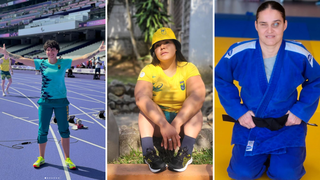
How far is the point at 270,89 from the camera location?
6.31ft

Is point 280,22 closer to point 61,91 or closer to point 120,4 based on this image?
point 120,4

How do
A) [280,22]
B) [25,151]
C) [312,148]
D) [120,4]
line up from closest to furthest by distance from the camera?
[280,22] < [120,4] < [312,148] < [25,151]

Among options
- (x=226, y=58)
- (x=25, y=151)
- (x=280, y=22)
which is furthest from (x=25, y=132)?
(x=280, y=22)

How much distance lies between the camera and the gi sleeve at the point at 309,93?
6.37ft

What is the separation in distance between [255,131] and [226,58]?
0.66 metres

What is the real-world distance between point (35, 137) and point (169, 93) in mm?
1802

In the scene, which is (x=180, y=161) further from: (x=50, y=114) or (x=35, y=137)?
(x=35, y=137)

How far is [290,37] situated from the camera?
17.4ft

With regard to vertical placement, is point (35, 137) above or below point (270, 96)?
below

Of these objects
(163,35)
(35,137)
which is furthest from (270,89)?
(35,137)

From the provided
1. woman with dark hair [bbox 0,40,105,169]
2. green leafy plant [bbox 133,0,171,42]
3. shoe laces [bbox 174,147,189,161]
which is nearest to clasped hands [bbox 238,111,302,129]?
shoe laces [bbox 174,147,189,161]

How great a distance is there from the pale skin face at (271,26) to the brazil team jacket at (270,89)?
0.10m

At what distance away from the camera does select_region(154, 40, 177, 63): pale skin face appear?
6.55 ft

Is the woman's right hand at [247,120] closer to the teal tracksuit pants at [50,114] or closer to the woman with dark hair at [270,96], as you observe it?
the woman with dark hair at [270,96]
